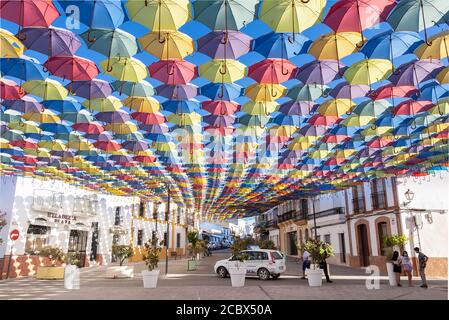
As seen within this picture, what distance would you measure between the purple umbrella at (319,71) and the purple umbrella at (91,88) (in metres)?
6.28

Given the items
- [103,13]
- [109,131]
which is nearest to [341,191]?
[109,131]

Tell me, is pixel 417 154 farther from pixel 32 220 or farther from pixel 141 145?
pixel 32 220

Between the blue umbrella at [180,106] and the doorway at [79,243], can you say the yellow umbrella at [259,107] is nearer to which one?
the blue umbrella at [180,106]

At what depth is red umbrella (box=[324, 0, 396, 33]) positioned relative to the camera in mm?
7504

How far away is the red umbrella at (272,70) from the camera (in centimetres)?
984

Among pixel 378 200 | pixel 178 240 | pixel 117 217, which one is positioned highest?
pixel 378 200

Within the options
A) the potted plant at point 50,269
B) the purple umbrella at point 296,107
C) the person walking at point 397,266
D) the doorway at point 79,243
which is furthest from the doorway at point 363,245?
the doorway at point 79,243

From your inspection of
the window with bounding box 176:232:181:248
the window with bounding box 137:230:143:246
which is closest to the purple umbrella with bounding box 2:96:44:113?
the window with bounding box 137:230:143:246

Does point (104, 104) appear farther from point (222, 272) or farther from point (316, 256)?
point (222, 272)

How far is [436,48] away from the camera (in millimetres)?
8875

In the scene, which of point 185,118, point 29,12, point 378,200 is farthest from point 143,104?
point 378,200

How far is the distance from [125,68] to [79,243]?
21.8m
